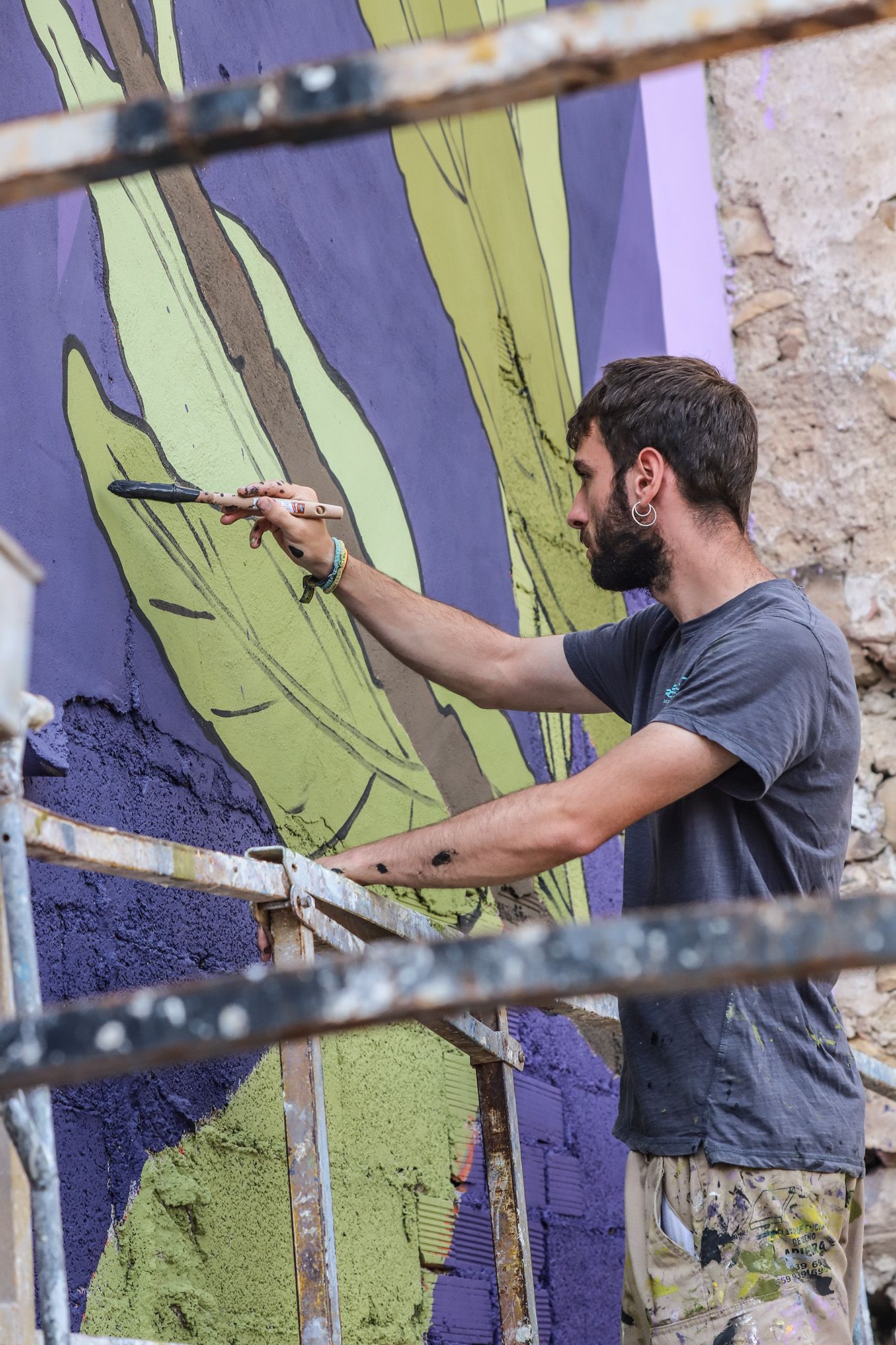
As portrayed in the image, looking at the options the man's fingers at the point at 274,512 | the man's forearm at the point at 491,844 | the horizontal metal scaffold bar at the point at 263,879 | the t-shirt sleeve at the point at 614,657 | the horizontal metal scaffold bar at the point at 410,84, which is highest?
the man's fingers at the point at 274,512

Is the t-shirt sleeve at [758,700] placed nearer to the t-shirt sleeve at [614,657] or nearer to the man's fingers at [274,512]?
the t-shirt sleeve at [614,657]

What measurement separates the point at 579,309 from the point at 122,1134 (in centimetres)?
303

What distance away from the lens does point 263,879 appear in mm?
1468

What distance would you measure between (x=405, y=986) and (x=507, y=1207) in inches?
55.6

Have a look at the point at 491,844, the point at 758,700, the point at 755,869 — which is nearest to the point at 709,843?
the point at 755,869

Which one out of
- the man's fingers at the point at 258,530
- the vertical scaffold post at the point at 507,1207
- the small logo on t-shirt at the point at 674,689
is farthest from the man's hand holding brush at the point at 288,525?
the vertical scaffold post at the point at 507,1207

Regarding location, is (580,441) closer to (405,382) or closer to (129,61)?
(405,382)

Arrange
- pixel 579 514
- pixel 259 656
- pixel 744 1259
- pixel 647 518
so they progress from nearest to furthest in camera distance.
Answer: pixel 744 1259 < pixel 259 656 < pixel 647 518 < pixel 579 514

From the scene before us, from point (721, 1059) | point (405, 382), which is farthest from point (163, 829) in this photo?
point (405, 382)

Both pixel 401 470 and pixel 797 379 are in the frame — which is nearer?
pixel 401 470

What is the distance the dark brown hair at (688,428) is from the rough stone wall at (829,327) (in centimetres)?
225

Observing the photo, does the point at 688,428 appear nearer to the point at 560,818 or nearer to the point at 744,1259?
the point at 560,818

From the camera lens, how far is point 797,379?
16.2ft

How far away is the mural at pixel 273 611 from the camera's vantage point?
6.05 ft
